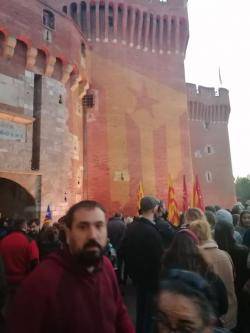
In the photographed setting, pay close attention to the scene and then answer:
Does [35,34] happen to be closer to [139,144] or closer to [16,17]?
[16,17]

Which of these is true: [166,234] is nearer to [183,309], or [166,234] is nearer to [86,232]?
[86,232]

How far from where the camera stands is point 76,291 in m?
1.74

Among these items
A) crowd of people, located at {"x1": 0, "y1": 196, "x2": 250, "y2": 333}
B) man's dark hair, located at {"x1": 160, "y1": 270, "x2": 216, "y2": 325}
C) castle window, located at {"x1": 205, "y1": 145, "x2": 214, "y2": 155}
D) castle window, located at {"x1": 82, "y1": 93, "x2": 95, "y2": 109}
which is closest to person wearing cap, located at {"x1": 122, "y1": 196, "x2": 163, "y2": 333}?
crowd of people, located at {"x1": 0, "y1": 196, "x2": 250, "y2": 333}

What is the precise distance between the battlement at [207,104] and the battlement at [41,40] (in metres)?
14.3

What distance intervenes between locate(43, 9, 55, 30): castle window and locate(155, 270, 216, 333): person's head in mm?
Result: 14187

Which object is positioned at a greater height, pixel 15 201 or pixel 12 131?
pixel 12 131

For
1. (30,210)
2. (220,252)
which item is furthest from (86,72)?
(220,252)

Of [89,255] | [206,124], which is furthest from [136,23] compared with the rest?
[89,255]

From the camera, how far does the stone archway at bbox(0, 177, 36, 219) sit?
12414 mm

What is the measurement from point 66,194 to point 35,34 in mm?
6733

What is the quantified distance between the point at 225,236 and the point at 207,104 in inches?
1007

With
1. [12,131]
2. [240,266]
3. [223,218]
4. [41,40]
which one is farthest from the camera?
[41,40]

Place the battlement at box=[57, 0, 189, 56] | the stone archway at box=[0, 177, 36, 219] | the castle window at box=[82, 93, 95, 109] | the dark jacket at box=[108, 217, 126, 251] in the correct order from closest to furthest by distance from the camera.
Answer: the dark jacket at box=[108, 217, 126, 251] < the stone archway at box=[0, 177, 36, 219] < the castle window at box=[82, 93, 95, 109] < the battlement at box=[57, 0, 189, 56]

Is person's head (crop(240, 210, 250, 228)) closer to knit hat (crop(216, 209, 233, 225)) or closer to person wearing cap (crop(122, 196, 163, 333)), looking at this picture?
knit hat (crop(216, 209, 233, 225))
